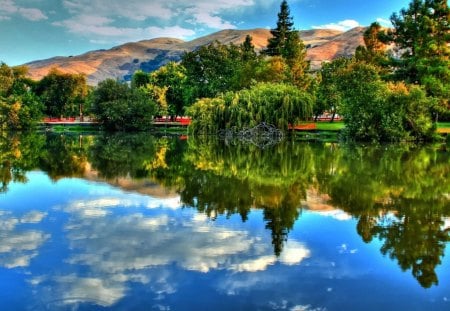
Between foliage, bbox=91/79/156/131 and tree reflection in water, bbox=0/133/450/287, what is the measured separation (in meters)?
27.8

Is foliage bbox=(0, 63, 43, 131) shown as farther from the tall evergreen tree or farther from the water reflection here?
the water reflection

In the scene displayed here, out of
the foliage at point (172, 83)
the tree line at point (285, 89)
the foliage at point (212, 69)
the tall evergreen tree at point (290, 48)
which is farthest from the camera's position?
the foliage at point (172, 83)

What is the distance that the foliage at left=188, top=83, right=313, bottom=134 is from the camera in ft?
142

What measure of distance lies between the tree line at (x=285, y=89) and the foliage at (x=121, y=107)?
119mm

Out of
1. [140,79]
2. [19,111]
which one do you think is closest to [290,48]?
[140,79]

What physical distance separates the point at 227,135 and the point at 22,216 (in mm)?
33704

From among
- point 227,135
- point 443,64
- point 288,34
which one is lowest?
point 227,135

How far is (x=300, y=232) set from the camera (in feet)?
33.2

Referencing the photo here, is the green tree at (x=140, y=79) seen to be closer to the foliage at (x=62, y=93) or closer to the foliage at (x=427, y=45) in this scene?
the foliage at (x=62, y=93)

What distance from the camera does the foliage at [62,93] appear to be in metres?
81.9

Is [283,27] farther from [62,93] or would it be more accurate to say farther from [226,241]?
[226,241]

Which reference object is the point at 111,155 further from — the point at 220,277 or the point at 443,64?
the point at 443,64

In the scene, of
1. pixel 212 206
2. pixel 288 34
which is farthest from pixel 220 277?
pixel 288 34

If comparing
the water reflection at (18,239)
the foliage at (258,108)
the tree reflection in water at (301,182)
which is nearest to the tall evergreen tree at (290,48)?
the foliage at (258,108)
